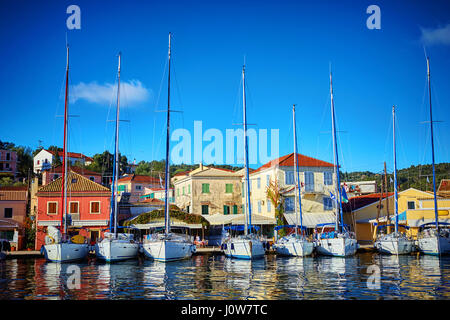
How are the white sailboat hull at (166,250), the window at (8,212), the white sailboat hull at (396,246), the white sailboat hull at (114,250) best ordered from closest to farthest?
the white sailboat hull at (166,250)
the white sailboat hull at (114,250)
the white sailboat hull at (396,246)
the window at (8,212)

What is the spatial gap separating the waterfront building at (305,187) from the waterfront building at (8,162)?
6609cm

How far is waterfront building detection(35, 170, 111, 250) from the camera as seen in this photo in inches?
1839

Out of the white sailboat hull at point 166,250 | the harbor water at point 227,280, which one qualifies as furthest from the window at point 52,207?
the white sailboat hull at point 166,250

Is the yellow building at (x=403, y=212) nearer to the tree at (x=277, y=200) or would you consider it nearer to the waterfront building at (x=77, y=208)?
the tree at (x=277, y=200)

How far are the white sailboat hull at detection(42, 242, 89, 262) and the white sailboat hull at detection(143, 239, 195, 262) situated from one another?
5.97m

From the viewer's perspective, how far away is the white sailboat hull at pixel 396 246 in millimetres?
41906

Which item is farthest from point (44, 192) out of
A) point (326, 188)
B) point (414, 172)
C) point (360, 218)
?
point (414, 172)

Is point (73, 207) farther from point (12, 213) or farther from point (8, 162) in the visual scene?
point (8, 162)

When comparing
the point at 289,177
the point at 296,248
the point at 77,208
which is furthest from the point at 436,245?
the point at 77,208

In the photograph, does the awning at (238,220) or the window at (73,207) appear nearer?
the window at (73,207)

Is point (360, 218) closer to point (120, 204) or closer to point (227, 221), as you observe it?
point (227, 221)

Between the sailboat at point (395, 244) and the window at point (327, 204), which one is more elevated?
the window at point (327, 204)
